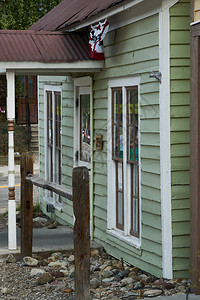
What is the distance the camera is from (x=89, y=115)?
996 cm

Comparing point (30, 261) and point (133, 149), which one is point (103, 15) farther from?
point (30, 261)

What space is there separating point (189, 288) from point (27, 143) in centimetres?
1927

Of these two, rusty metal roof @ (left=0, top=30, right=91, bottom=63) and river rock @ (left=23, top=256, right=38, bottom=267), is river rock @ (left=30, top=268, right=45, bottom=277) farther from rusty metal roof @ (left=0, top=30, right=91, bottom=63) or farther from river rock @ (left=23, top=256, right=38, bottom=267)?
rusty metal roof @ (left=0, top=30, right=91, bottom=63)

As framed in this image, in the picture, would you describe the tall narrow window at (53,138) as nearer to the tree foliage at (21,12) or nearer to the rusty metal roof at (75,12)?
the rusty metal roof at (75,12)

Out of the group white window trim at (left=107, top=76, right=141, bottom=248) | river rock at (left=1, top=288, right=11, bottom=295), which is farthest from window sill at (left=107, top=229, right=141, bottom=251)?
river rock at (left=1, top=288, right=11, bottom=295)

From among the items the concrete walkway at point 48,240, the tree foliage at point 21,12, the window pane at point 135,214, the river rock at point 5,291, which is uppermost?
the tree foliage at point 21,12

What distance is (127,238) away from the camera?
8.34 m

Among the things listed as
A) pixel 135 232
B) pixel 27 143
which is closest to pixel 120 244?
pixel 135 232

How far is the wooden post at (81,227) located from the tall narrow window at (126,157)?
2.35 meters

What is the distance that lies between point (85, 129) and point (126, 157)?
1.96 meters

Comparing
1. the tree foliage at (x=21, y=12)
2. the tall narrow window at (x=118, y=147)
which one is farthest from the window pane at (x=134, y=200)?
the tree foliage at (x=21, y=12)

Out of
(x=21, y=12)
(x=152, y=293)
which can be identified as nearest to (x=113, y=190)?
(x=152, y=293)

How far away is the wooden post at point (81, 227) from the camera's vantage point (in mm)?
5750

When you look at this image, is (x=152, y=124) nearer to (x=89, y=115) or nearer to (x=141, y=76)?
(x=141, y=76)
